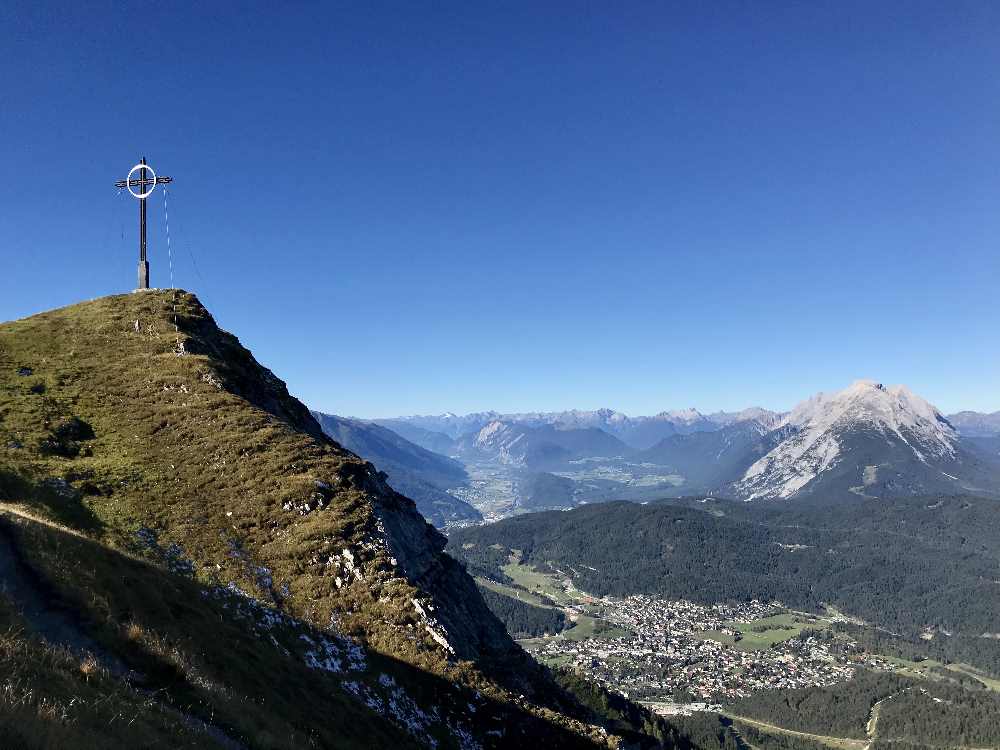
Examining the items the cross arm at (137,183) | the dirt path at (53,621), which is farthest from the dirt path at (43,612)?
the cross arm at (137,183)

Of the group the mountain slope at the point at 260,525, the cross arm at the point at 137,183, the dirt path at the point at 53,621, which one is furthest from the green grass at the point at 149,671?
the cross arm at the point at 137,183

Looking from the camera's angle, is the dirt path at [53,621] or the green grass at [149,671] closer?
the green grass at [149,671]

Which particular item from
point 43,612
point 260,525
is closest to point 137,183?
point 260,525

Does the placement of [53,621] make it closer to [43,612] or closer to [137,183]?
[43,612]

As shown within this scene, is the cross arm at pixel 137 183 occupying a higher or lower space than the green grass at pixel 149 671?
higher

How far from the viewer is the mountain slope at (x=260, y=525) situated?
107 feet

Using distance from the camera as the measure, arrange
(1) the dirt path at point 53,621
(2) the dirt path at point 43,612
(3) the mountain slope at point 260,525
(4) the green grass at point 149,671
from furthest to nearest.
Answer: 1. (3) the mountain slope at point 260,525
2. (2) the dirt path at point 43,612
3. (1) the dirt path at point 53,621
4. (4) the green grass at point 149,671

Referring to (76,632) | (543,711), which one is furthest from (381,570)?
(76,632)

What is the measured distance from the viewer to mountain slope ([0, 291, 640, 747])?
32.6m

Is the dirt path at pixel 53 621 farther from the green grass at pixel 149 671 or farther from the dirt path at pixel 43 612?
the green grass at pixel 149 671

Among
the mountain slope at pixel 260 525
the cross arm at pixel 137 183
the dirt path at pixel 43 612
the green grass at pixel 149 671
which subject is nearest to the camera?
the green grass at pixel 149 671

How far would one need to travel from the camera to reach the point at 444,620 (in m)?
39.2

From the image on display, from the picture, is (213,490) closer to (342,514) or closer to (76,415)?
(342,514)

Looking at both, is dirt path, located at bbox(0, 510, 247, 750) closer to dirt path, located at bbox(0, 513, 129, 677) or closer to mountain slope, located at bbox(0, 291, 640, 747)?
dirt path, located at bbox(0, 513, 129, 677)
